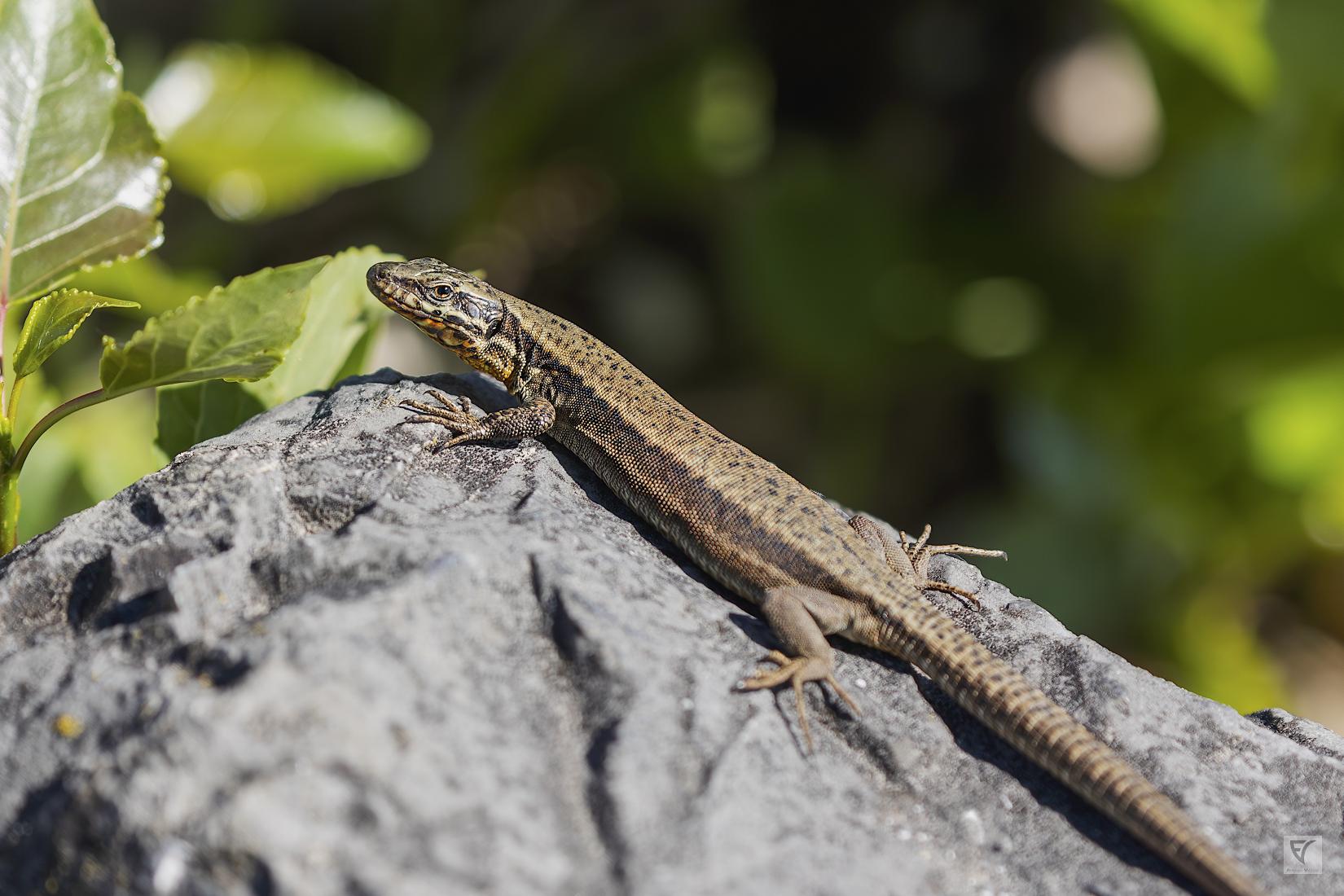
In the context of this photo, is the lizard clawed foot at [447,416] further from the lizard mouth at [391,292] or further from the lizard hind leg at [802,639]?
the lizard hind leg at [802,639]

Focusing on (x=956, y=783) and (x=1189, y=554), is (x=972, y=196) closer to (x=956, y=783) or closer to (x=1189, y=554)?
(x=1189, y=554)

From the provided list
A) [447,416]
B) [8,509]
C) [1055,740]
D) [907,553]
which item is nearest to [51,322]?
[8,509]

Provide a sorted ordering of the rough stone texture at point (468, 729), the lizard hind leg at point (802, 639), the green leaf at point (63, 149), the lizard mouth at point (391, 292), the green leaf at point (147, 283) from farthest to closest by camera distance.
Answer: the green leaf at point (147, 283) → the lizard mouth at point (391, 292) → the lizard hind leg at point (802, 639) → the green leaf at point (63, 149) → the rough stone texture at point (468, 729)

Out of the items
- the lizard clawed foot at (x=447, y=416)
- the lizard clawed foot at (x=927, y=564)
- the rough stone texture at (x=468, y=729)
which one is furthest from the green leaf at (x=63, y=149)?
the lizard clawed foot at (x=927, y=564)

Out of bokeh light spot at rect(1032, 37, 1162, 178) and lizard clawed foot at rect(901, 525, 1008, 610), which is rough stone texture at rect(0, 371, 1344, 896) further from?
bokeh light spot at rect(1032, 37, 1162, 178)

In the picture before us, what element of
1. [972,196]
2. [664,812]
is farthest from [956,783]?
[972,196]
